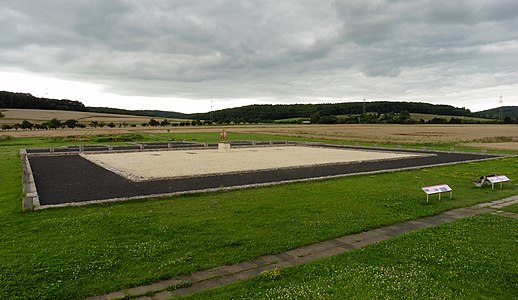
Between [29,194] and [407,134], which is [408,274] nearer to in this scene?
[29,194]

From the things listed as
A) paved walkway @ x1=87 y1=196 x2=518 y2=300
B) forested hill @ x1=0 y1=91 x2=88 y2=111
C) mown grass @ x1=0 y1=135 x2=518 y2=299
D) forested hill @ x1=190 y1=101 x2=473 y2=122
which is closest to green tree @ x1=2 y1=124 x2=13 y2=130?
forested hill @ x1=0 y1=91 x2=88 y2=111

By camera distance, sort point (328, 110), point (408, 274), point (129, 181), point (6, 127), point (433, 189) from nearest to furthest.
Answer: point (408, 274), point (433, 189), point (129, 181), point (6, 127), point (328, 110)

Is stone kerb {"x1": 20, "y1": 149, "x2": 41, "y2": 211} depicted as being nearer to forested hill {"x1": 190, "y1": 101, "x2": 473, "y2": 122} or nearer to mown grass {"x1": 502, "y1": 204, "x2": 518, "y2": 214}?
mown grass {"x1": 502, "y1": 204, "x2": 518, "y2": 214}

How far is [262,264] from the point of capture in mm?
6828

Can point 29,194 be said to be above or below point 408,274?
above

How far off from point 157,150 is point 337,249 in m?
28.3

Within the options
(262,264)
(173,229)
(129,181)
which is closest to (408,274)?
(262,264)

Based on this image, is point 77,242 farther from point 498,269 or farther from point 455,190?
point 455,190

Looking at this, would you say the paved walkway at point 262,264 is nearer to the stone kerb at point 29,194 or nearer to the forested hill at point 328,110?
the stone kerb at point 29,194

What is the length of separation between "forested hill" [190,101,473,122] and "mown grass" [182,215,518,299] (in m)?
111

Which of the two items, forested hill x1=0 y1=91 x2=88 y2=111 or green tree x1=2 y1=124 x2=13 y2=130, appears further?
forested hill x1=0 y1=91 x2=88 y2=111

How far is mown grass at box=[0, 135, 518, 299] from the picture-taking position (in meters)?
6.34

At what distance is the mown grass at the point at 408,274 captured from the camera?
543 centimetres

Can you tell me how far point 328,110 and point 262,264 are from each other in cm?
12424
